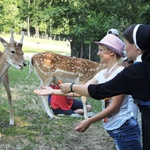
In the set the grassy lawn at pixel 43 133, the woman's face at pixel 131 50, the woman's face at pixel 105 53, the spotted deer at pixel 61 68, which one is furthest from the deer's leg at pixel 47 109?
the woman's face at pixel 131 50

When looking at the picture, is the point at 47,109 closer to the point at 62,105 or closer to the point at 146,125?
the point at 62,105

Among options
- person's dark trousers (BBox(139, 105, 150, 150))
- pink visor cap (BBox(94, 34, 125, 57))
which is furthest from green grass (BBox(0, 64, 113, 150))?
person's dark trousers (BBox(139, 105, 150, 150))

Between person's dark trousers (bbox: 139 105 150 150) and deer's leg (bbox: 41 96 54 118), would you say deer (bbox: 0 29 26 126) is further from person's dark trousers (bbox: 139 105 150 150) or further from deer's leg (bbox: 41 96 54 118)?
person's dark trousers (bbox: 139 105 150 150)

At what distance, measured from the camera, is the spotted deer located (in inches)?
278

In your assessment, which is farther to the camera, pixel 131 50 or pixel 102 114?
pixel 102 114

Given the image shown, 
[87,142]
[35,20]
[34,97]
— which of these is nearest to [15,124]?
[87,142]

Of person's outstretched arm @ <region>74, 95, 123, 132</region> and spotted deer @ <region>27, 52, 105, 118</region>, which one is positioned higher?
person's outstretched arm @ <region>74, 95, 123, 132</region>

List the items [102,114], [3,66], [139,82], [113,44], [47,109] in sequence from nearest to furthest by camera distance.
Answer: [139,82] < [102,114] < [113,44] < [3,66] < [47,109]

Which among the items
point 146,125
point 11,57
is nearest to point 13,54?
point 11,57

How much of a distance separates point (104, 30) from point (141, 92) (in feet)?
27.9

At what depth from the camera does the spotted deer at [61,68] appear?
7.06m

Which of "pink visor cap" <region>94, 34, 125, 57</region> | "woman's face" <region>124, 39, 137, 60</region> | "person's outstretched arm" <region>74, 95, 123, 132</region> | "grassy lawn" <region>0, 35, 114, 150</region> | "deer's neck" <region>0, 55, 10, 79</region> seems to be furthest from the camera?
"deer's neck" <region>0, 55, 10, 79</region>

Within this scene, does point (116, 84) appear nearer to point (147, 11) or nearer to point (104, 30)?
point (147, 11)

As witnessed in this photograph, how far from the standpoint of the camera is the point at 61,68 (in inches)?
279
